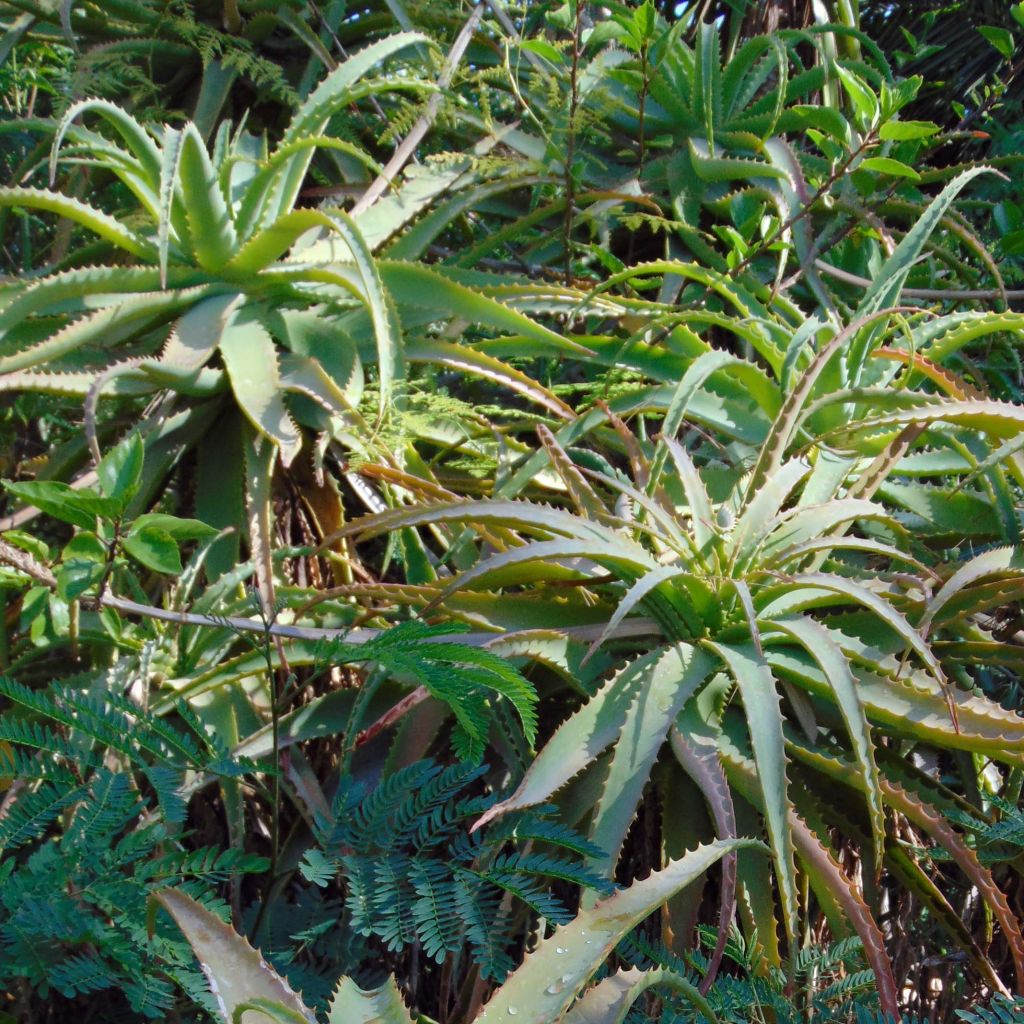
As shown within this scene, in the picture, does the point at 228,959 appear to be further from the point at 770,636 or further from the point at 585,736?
the point at 770,636

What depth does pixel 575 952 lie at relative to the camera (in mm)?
798

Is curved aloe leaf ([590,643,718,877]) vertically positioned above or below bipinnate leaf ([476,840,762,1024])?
below

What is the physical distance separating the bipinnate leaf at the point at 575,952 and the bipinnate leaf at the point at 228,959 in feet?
0.47

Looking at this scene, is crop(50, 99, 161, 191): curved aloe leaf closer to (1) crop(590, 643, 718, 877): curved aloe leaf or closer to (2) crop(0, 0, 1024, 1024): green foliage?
(2) crop(0, 0, 1024, 1024): green foliage

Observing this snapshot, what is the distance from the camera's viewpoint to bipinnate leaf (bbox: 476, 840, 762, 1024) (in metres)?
0.77

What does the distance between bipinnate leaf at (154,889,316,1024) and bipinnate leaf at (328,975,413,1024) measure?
2 cm

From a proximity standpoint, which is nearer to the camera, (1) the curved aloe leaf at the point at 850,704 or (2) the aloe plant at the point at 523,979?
(2) the aloe plant at the point at 523,979

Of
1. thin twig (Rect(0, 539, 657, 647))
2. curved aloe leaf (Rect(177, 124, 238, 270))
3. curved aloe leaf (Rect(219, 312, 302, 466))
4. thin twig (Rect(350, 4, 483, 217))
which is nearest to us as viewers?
thin twig (Rect(0, 539, 657, 647))

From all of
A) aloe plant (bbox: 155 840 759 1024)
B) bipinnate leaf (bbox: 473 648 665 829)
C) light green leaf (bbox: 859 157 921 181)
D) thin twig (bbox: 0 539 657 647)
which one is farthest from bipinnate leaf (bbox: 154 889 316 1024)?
light green leaf (bbox: 859 157 921 181)

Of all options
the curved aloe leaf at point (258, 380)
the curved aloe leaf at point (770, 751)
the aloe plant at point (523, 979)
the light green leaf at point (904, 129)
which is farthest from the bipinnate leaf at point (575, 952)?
the light green leaf at point (904, 129)

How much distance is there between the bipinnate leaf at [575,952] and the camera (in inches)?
30.2

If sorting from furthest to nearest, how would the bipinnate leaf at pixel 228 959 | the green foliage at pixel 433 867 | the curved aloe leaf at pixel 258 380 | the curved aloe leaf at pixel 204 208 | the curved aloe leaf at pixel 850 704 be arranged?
the curved aloe leaf at pixel 204 208 < the curved aloe leaf at pixel 258 380 < the curved aloe leaf at pixel 850 704 < the green foliage at pixel 433 867 < the bipinnate leaf at pixel 228 959

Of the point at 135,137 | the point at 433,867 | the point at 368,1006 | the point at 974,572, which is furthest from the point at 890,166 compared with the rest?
the point at 368,1006

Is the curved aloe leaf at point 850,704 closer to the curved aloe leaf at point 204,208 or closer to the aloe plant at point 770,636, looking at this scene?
the aloe plant at point 770,636
